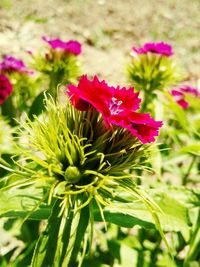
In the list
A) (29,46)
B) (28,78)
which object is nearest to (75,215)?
(28,78)

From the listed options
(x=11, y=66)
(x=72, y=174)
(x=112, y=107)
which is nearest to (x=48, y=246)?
(x=72, y=174)

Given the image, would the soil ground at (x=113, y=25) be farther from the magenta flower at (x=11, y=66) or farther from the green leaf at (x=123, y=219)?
the green leaf at (x=123, y=219)

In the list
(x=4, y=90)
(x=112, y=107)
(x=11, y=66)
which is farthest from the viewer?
(x=11, y=66)

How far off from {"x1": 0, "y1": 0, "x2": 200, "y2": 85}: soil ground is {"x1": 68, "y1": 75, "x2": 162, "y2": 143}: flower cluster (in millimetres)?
3024

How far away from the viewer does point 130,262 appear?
4.75ft

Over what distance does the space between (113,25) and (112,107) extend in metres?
4.17

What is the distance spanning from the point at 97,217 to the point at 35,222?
72 cm

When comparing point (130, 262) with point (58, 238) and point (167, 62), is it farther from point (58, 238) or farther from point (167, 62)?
point (167, 62)

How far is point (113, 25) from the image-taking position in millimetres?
4953

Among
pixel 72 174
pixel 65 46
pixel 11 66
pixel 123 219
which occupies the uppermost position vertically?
pixel 65 46

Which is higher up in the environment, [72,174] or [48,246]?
[72,174]

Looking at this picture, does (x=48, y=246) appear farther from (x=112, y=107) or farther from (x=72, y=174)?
(x=112, y=107)

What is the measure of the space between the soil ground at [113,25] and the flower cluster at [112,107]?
302 cm

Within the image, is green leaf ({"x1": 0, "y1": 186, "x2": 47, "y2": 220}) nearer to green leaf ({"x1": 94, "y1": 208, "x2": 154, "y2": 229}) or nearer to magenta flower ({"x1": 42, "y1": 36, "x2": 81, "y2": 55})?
green leaf ({"x1": 94, "y1": 208, "x2": 154, "y2": 229})
